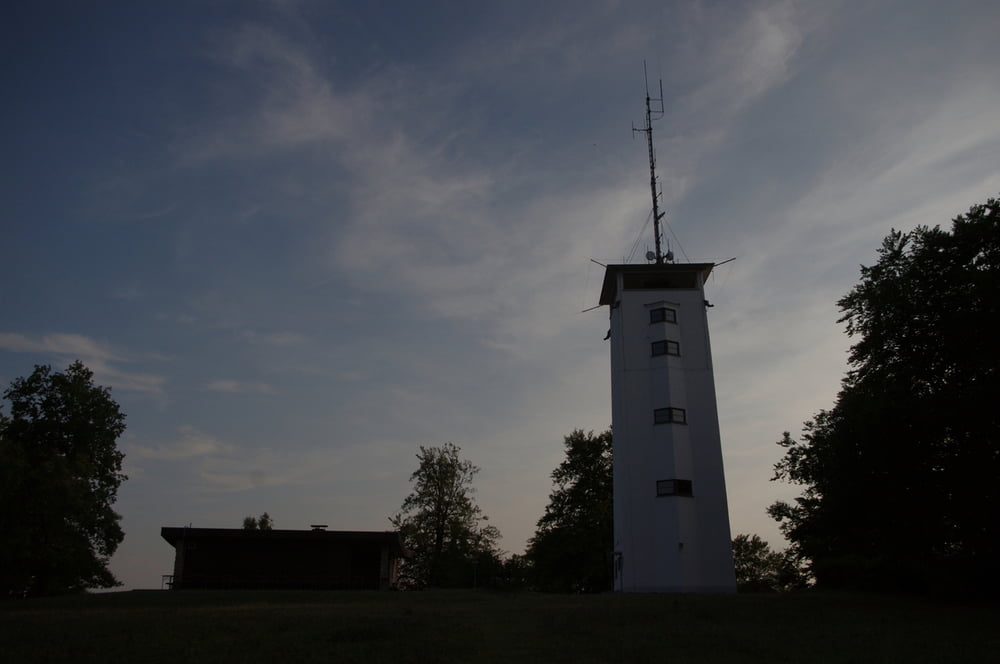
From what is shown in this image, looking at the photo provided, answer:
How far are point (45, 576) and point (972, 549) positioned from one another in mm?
44914

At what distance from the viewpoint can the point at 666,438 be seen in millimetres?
37906

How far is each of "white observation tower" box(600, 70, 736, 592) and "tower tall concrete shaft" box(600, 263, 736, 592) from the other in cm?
5

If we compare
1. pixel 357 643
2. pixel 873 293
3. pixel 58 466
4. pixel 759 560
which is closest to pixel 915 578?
pixel 873 293

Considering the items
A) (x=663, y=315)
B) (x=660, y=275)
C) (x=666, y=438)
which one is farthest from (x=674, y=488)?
(x=660, y=275)

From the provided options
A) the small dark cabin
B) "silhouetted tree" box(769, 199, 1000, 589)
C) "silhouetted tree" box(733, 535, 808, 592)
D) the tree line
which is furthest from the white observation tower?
"silhouetted tree" box(733, 535, 808, 592)

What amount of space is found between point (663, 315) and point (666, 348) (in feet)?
6.58

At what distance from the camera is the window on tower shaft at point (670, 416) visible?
126 ft

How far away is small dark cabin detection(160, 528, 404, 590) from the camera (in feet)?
127

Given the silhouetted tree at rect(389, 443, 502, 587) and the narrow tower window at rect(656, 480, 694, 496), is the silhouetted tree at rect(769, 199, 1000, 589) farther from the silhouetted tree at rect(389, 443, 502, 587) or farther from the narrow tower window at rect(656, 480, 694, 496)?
the silhouetted tree at rect(389, 443, 502, 587)

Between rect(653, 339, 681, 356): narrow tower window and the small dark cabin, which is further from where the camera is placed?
Answer: rect(653, 339, 681, 356): narrow tower window

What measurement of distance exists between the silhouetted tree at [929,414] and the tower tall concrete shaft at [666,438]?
9571mm

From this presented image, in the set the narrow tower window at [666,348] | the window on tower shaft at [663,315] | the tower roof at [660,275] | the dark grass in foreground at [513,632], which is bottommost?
the dark grass in foreground at [513,632]

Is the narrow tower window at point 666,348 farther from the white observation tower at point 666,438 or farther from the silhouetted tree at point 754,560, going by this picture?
the silhouetted tree at point 754,560

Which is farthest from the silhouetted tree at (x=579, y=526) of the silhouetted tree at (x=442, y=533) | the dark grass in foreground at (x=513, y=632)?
the dark grass in foreground at (x=513, y=632)
